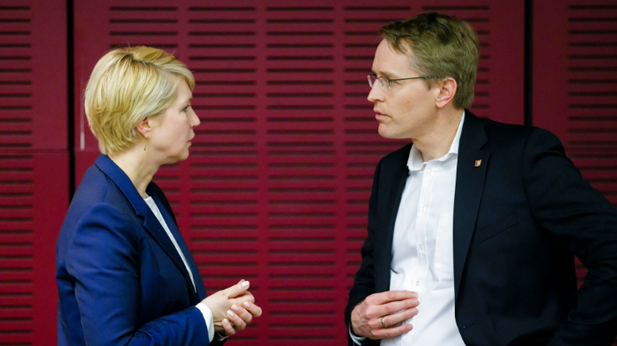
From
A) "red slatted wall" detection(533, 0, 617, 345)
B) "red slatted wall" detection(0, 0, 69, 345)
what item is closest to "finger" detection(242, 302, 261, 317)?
"red slatted wall" detection(0, 0, 69, 345)

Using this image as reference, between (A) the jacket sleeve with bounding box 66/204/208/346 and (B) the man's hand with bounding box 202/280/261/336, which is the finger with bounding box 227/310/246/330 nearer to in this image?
(B) the man's hand with bounding box 202/280/261/336

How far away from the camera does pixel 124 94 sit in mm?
1328

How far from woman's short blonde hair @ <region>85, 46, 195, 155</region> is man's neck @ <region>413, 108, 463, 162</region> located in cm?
76

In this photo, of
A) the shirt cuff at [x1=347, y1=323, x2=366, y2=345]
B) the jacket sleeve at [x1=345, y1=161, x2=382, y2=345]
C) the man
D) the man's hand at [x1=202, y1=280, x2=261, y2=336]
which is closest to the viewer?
the man

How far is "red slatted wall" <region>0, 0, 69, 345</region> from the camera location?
2.18 m

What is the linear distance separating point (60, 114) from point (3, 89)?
266mm

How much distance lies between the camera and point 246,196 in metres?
2.23

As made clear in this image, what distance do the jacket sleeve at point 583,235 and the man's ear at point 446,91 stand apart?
0.34m

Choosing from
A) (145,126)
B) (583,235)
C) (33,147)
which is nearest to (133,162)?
(145,126)

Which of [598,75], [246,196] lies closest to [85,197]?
[246,196]

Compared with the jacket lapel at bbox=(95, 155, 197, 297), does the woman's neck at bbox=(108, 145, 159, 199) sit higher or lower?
higher

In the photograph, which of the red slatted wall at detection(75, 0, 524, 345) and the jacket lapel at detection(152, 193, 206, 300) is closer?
the jacket lapel at detection(152, 193, 206, 300)

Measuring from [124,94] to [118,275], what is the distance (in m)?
0.47

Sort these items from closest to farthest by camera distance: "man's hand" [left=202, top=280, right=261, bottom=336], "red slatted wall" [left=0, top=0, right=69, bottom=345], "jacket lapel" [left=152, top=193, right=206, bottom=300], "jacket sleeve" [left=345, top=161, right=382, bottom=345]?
"man's hand" [left=202, top=280, right=261, bottom=336] < "jacket lapel" [left=152, top=193, right=206, bottom=300] < "jacket sleeve" [left=345, top=161, right=382, bottom=345] < "red slatted wall" [left=0, top=0, right=69, bottom=345]
